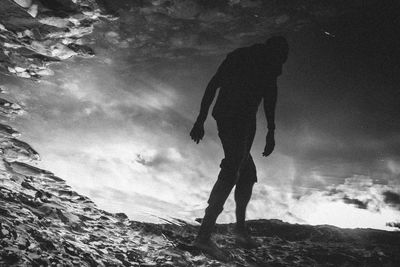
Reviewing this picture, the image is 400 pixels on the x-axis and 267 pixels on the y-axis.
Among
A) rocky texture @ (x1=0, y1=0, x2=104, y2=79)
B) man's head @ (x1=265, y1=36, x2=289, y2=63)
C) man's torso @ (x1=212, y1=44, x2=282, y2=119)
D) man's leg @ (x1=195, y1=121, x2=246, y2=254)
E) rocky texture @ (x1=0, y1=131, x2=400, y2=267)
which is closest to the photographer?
rocky texture @ (x1=0, y1=131, x2=400, y2=267)

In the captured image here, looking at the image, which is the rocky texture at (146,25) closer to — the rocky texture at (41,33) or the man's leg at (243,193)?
the rocky texture at (41,33)

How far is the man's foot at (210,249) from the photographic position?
201 centimetres

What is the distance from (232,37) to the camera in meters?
3.98

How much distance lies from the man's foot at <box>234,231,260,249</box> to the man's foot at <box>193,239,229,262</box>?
1.46ft

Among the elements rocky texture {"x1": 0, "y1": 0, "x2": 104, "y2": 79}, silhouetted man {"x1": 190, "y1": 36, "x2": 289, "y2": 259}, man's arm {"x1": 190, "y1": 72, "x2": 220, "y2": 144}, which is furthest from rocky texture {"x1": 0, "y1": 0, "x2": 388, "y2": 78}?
man's arm {"x1": 190, "y1": 72, "x2": 220, "y2": 144}

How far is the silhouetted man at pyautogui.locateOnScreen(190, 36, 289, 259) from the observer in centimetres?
223

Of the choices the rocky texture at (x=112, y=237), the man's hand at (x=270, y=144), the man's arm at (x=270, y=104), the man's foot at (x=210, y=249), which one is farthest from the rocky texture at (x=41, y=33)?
the man's foot at (x=210, y=249)

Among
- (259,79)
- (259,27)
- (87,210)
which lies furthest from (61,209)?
(259,27)

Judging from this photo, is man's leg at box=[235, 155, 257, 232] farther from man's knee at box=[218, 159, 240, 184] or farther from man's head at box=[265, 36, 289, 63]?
man's head at box=[265, 36, 289, 63]

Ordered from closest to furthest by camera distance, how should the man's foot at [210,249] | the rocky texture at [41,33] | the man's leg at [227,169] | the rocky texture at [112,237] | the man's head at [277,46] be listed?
1. the rocky texture at [112,237]
2. the man's foot at [210,249]
3. the man's leg at [227,169]
4. the man's head at [277,46]
5. the rocky texture at [41,33]

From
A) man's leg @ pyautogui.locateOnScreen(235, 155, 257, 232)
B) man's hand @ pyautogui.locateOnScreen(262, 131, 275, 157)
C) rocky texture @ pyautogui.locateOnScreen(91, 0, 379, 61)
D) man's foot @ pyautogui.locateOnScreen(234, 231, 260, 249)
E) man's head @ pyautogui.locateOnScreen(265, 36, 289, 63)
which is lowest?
man's foot @ pyautogui.locateOnScreen(234, 231, 260, 249)

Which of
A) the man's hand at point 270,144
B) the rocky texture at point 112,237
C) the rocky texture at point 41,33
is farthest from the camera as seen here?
the rocky texture at point 41,33

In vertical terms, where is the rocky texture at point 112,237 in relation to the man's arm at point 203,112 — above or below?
below

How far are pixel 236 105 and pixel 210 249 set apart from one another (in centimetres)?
111
